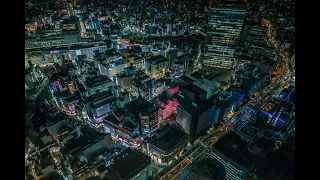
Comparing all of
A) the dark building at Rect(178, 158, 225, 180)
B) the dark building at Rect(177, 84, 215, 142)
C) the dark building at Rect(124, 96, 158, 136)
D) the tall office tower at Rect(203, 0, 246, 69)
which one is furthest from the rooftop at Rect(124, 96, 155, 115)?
the tall office tower at Rect(203, 0, 246, 69)

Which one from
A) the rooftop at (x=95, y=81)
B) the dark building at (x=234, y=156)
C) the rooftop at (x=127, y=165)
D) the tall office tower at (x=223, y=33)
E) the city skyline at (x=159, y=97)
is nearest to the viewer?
the dark building at (x=234, y=156)

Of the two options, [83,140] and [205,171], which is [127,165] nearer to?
[83,140]

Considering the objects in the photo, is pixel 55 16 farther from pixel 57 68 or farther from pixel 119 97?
pixel 119 97

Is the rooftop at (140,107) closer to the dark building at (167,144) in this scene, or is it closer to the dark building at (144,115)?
the dark building at (144,115)

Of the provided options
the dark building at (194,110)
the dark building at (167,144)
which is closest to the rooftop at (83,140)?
the dark building at (167,144)

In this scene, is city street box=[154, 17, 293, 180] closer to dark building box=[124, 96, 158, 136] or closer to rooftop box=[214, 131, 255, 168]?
rooftop box=[214, 131, 255, 168]
